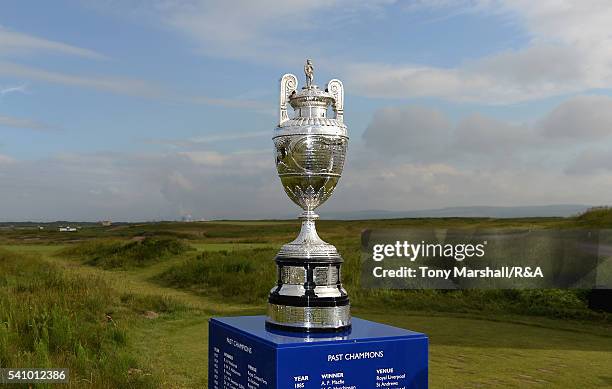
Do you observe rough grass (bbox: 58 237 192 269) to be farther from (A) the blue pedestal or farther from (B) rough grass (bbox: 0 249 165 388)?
(A) the blue pedestal

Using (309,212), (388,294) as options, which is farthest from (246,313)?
(309,212)

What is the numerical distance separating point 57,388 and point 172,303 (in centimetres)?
662

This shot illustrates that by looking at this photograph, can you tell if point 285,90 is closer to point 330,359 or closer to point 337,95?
point 337,95

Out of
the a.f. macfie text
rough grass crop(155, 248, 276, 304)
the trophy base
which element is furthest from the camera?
rough grass crop(155, 248, 276, 304)

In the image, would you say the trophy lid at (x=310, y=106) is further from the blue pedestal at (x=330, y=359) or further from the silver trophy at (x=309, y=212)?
the blue pedestal at (x=330, y=359)

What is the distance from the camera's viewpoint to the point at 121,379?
6.95 meters

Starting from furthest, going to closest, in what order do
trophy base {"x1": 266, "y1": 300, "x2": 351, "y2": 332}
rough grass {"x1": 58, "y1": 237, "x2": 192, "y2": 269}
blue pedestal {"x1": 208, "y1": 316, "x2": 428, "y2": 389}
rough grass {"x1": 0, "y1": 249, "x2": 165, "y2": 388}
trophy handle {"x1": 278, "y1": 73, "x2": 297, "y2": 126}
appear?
1. rough grass {"x1": 58, "y1": 237, "x2": 192, "y2": 269}
2. rough grass {"x1": 0, "y1": 249, "x2": 165, "y2": 388}
3. trophy handle {"x1": 278, "y1": 73, "x2": 297, "y2": 126}
4. trophy base {"x1": 266, "y1": 300, "x2": 351, "y2": 332}
5. blue pedestal {"x1": 208, "y1": 316, "x2": 428, "y2": 389}

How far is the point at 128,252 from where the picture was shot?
79.9ft

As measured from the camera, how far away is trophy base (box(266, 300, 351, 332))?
160 inches

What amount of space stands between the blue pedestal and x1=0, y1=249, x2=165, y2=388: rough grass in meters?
→ 3.34

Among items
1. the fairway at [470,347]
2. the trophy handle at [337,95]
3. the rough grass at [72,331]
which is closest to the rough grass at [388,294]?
the fairway at [470,347]

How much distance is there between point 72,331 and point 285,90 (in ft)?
20.4

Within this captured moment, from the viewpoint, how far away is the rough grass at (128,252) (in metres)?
23.4

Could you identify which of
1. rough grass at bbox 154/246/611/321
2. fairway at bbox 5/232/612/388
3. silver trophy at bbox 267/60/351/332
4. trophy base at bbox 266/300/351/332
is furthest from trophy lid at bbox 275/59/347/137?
rough grass at bbox 154/246/611/321
